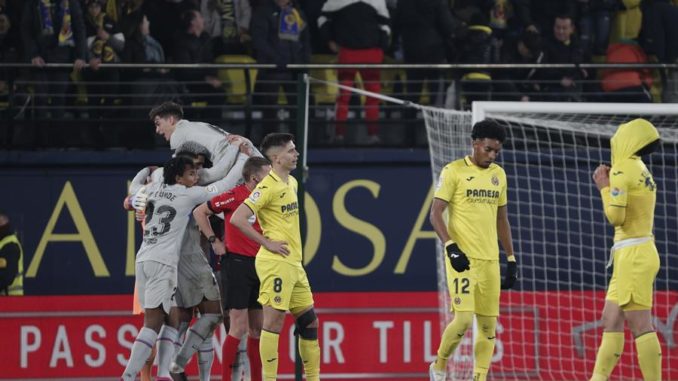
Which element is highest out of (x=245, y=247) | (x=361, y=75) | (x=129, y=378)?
(x=361, y=75)

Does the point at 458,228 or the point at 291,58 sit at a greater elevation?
the point at 291,58

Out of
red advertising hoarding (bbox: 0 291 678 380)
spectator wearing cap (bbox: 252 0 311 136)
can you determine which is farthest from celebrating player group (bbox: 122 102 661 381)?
spectator wearing cap (bbox: 252 0 311 136)

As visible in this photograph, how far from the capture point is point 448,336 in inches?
429

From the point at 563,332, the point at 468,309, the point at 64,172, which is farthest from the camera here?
the point at 64,172

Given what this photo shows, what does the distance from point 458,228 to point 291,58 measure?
530 cm

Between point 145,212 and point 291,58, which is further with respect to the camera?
point 291,58

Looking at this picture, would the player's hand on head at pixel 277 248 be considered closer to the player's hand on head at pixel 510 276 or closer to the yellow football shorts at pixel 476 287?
the yellow football shorts at pixel 476 287

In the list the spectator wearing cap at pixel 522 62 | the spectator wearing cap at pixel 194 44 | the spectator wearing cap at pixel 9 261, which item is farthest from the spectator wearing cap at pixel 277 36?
the spectator wearing cap at pixel 9 261

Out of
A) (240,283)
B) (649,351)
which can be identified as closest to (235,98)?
(240,283)

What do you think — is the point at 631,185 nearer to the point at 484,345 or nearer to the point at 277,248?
the point at 484,345

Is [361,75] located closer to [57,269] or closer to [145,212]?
[57,269]

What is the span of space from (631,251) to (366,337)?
157 inches

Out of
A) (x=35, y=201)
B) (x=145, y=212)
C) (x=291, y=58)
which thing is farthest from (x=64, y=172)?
(x=145, y=212)

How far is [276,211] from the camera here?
35.3 feet
